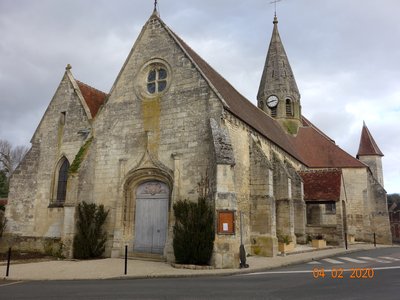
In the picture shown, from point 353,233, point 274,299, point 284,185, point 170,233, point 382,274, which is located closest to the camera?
point 274,299

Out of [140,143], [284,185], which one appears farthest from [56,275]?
[284,185]

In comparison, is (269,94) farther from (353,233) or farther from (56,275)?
(56,275)

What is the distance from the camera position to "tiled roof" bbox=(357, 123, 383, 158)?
3244 centimetres

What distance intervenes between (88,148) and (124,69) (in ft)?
12.6

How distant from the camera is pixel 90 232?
14.0 metres

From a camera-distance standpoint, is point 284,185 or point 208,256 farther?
point 284,185

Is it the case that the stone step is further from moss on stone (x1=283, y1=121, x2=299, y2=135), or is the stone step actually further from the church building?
moss on stone (x1=283, y1=121, x2=299, y2=135)

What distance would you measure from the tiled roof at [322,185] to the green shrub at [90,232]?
10.8 meters

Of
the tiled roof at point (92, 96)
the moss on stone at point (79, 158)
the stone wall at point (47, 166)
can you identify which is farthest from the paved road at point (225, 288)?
the tiled roof at point (92, 96)

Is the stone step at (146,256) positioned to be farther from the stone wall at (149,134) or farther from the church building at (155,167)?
the stone wall at (149,134)

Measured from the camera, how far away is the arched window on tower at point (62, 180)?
54.4 feet

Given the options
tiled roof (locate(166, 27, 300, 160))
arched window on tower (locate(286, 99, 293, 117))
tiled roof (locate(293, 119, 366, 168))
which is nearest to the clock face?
arched window on tower (locate(286, 99, 293, 117))

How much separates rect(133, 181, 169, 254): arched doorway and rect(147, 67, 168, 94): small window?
3937 mm

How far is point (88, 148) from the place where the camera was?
15422mm
